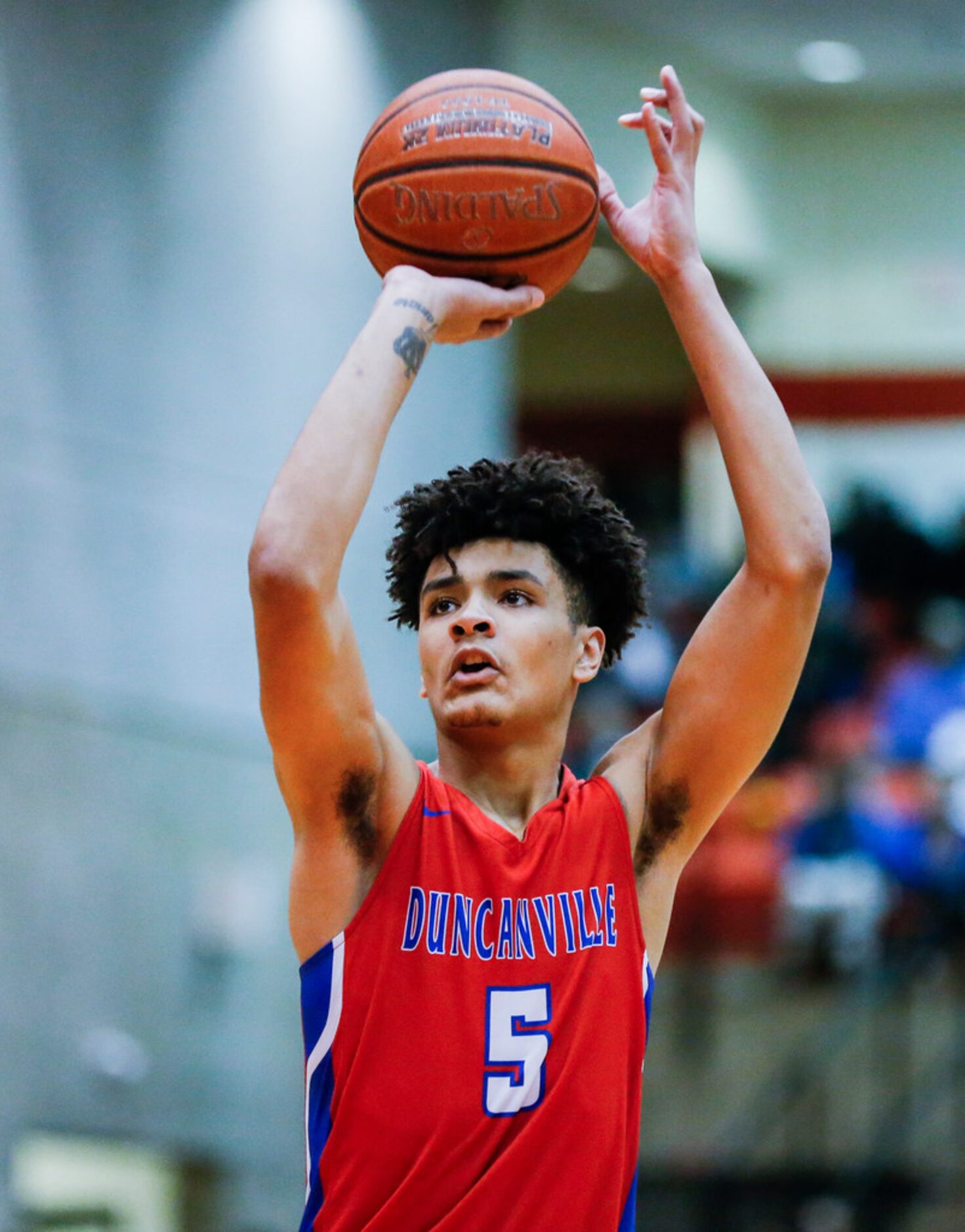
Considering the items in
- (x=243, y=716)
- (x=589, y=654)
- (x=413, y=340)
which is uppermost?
(x=243, y=716)

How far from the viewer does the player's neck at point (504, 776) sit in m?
3.38

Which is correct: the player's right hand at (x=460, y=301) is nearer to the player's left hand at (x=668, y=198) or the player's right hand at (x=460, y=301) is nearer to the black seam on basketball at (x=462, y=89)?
the player's left hand at (x=668, y=198)

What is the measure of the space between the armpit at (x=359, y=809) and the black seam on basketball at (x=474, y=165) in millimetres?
1113

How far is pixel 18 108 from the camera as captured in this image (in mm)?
8461

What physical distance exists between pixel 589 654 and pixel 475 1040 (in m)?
0.78

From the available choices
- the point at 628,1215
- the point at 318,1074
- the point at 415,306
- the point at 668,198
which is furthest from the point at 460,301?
the point at 628,1215

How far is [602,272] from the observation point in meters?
13.3

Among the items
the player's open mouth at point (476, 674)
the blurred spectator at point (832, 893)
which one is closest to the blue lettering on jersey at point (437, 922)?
the player's open mouth at point (476, 674)

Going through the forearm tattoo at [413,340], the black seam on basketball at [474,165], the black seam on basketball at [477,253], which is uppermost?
the black seam on basketball at [474,165]

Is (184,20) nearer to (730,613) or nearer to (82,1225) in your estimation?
(82,1225)

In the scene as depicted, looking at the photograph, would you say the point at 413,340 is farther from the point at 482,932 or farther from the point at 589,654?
the point at 482,932

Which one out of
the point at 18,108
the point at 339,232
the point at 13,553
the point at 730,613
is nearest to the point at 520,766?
the point at 730,613

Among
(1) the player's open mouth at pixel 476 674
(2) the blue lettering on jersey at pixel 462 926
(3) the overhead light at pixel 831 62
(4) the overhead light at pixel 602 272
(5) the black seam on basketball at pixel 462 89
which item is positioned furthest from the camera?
(4) the overhead light at pixel 602 272

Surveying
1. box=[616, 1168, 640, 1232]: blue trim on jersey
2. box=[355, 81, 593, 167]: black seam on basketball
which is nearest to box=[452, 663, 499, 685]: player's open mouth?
box=[616, 1168, 640, 1232]: blue trim on jersey
